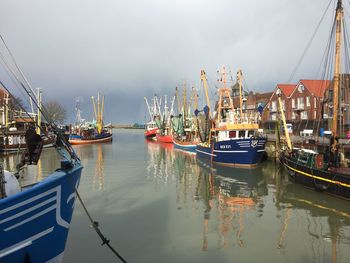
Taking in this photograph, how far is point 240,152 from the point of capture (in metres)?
32.9

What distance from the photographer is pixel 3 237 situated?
258 inches

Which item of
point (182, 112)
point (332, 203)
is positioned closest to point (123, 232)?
point (332, 203)

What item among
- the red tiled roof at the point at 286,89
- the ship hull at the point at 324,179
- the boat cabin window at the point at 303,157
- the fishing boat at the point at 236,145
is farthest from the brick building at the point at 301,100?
the ship hull at the point at 324,179

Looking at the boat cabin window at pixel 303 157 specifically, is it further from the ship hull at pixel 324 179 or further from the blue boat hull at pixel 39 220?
the blue boat hull at pixel 39 220

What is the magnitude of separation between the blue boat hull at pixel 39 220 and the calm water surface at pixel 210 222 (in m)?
3.23

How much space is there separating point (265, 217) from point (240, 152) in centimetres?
1731

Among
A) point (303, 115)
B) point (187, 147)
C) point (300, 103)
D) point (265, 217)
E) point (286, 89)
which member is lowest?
point (187, 147)

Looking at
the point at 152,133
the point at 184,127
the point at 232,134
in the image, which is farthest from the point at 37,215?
the point at 152,133

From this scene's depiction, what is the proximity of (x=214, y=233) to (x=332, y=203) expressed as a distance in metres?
8.40

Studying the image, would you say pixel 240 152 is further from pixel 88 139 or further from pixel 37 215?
pixel 88 139

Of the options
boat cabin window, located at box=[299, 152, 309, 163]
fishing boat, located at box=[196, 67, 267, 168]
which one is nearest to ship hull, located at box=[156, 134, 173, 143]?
fishing boat, located at box=[196, 67, 267, 168]

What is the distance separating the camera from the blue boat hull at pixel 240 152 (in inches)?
1266

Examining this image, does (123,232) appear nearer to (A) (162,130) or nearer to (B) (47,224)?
(B) (47,224)

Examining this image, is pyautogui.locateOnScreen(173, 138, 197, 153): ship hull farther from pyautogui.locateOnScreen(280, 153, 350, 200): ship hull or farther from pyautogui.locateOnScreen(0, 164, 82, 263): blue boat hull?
pyautogui.locateOnScreen(0, 164, 82, 263): blue boat hull
